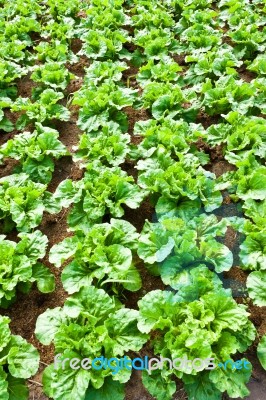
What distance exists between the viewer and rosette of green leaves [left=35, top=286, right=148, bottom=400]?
11.6 ft

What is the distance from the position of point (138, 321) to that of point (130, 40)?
A: 5.78 metres

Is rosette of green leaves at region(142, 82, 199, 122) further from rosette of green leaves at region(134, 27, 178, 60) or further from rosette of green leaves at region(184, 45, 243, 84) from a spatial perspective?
rosette of green leaves at region(134, 27, 178, 60)

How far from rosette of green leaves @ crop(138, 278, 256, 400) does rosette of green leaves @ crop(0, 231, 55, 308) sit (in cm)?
118

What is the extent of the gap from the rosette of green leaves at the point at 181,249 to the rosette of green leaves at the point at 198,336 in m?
0.31

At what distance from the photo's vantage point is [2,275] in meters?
4.23

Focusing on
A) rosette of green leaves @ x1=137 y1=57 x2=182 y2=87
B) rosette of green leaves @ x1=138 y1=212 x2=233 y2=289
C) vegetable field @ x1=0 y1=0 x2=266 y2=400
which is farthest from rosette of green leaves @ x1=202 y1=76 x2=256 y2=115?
rosette of green leaves @ x1=138 y1=212 x2=233 y2=289

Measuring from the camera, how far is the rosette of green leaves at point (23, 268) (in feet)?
13.9

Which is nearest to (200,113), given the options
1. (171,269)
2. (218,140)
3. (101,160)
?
(218,140)

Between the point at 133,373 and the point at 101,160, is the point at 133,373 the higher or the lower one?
the lower one

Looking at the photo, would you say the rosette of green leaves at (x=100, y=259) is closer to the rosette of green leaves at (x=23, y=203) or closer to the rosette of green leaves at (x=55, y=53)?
the rosette of green leaves at (x=23, y=203)

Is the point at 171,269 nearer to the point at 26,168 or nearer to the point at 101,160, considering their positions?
the point at 101,160

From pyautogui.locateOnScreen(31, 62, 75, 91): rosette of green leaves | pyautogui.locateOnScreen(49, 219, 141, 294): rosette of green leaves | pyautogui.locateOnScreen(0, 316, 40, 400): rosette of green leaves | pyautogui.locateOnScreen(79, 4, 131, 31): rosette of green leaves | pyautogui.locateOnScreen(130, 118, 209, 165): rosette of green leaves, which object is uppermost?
pyautogui.locateOnScreen(79, 4, 131, 31): rosette of green leaves

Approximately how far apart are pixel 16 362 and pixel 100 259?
114 centimetres

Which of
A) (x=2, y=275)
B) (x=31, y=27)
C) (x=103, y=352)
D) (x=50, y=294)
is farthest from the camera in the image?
(x=31, y=27)
